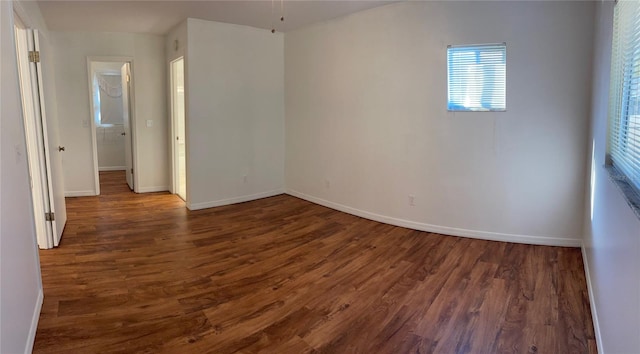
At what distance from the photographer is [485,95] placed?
158 inches

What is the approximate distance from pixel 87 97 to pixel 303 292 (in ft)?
17.7

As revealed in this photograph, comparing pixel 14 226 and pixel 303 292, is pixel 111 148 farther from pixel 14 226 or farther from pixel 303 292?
pixel 303 292

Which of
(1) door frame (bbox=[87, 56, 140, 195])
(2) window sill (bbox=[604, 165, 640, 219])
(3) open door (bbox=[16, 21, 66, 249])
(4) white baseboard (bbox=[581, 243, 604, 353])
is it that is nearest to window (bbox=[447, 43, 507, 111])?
(4) white baseboard (bbox=[581, 243, 604, 353])

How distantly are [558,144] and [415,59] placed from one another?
1.67 m

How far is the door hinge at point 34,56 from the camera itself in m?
3.64

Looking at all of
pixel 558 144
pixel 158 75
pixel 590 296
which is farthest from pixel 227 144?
pixel 590 296

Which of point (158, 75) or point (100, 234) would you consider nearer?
point (100, 234)

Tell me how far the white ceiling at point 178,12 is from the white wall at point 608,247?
234 cm

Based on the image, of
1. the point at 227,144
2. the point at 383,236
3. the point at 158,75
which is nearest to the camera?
the point at 383,236

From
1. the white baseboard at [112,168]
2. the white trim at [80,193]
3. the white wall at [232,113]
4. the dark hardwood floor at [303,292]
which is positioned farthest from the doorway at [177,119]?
the white baseboard at [112,168]

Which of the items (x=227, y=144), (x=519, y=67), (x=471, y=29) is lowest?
(x=227, y=144)

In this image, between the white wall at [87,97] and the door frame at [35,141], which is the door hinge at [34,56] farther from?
the white wall at [87,97]

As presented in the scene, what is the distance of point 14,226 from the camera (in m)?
2.19

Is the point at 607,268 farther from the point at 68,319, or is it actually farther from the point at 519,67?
the point at 68,319
